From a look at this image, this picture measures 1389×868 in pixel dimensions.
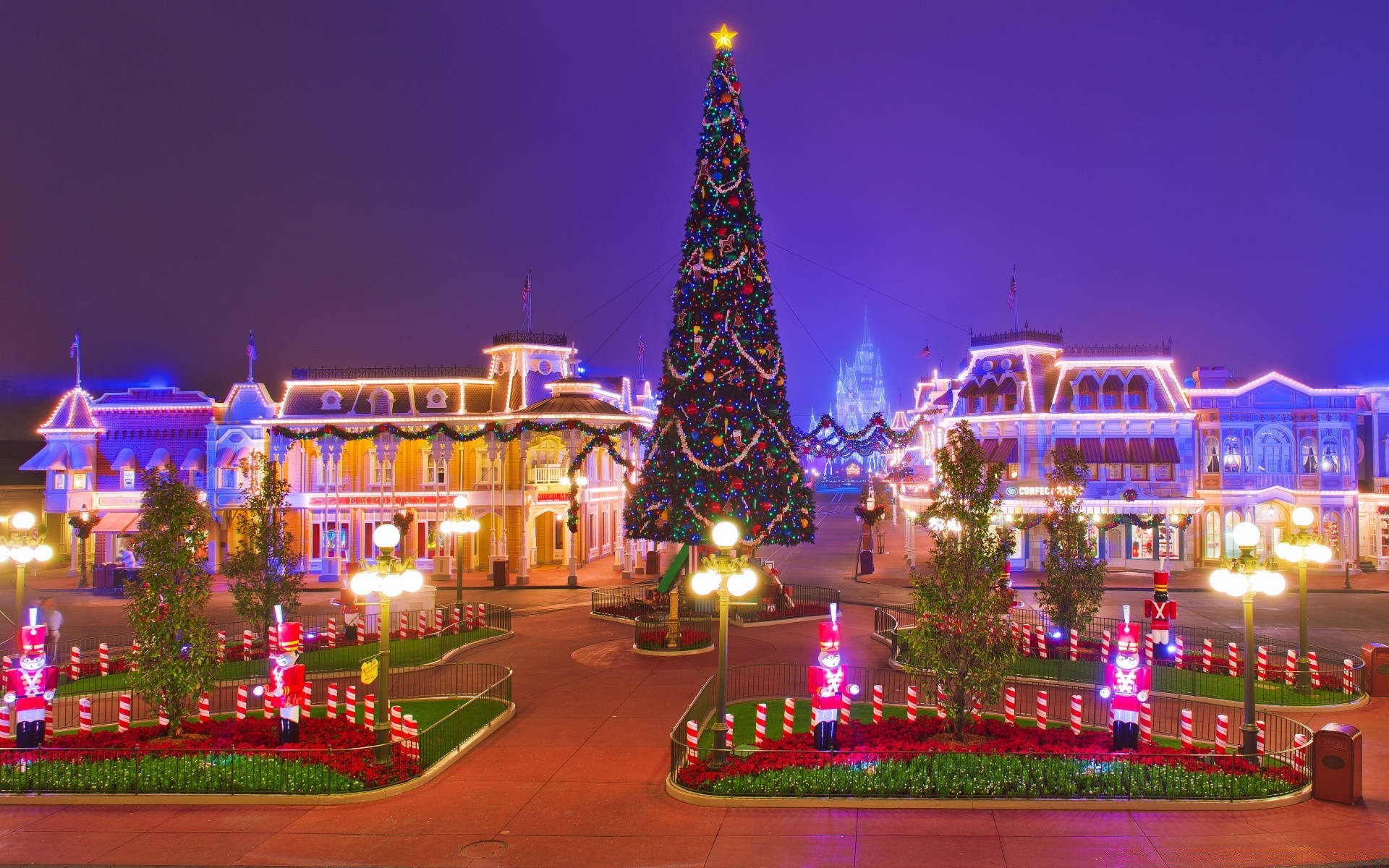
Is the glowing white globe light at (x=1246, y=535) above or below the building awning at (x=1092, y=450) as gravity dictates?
below

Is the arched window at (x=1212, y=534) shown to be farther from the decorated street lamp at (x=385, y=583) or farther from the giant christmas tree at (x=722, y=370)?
the decorated street lamp at (x=385, y=583)

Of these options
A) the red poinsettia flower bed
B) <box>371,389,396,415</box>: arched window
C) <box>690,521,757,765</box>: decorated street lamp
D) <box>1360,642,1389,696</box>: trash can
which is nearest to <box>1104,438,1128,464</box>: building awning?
<box>1360,642,1389,696</box>: trash can

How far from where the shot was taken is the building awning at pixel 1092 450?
41625 mm

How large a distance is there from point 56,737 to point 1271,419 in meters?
48.6

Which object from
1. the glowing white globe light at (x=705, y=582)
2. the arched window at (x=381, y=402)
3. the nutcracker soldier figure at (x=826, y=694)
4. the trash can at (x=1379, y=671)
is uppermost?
the arched window at (x=381, y=402)

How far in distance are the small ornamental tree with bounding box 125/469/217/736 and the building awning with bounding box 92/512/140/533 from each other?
101 ft

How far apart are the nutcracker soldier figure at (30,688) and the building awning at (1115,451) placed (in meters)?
40.8

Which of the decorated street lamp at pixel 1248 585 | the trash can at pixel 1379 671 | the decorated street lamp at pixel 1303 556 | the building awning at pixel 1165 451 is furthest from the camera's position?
the building awning at pixel 1165 451

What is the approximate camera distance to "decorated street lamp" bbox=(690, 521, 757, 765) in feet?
46.0

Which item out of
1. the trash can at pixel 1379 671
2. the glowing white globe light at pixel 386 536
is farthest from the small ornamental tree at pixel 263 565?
the trash can at pixel 1379 671

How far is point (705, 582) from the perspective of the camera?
14570 millimetres

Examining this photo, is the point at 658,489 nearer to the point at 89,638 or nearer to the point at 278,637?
the point at 278,637

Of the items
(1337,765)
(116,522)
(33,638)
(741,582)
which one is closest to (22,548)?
(33,638)

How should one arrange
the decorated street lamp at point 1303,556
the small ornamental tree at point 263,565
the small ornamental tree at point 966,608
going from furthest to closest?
the small ornamental tree at point 263,565
the decorated street lamp at point 1303,556
the small ornamental tree at point 966,608
